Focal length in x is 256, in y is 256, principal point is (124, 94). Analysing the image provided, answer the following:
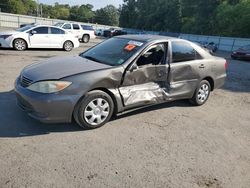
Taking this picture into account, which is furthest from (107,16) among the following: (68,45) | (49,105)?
(49,105)

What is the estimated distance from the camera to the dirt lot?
3094 millimetres

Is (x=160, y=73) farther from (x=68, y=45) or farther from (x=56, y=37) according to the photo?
(x=68, y=45)

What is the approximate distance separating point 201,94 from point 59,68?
3309mm

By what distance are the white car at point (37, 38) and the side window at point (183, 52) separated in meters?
9.35

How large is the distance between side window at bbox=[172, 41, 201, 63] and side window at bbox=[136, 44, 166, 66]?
0.29 metres

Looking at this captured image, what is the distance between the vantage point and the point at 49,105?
150 inches

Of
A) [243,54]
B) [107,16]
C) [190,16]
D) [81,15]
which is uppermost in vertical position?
[190,16]

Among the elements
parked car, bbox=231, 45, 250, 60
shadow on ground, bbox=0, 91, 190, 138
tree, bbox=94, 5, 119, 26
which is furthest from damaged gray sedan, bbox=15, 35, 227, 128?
tree, bbox=94, 5, 119, 26

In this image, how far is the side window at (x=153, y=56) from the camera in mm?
4723

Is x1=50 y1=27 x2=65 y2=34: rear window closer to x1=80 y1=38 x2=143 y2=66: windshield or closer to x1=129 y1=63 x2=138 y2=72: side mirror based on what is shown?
x1=80 y1=38 x2=143 y2=66: windshield

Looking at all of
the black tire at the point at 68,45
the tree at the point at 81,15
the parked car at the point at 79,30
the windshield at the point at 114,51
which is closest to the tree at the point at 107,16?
the tree at the point at 81,15

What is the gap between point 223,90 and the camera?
7.80m

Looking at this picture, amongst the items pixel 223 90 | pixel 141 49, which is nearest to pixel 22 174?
pixel 141 49

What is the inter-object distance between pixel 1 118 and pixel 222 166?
361 cm
